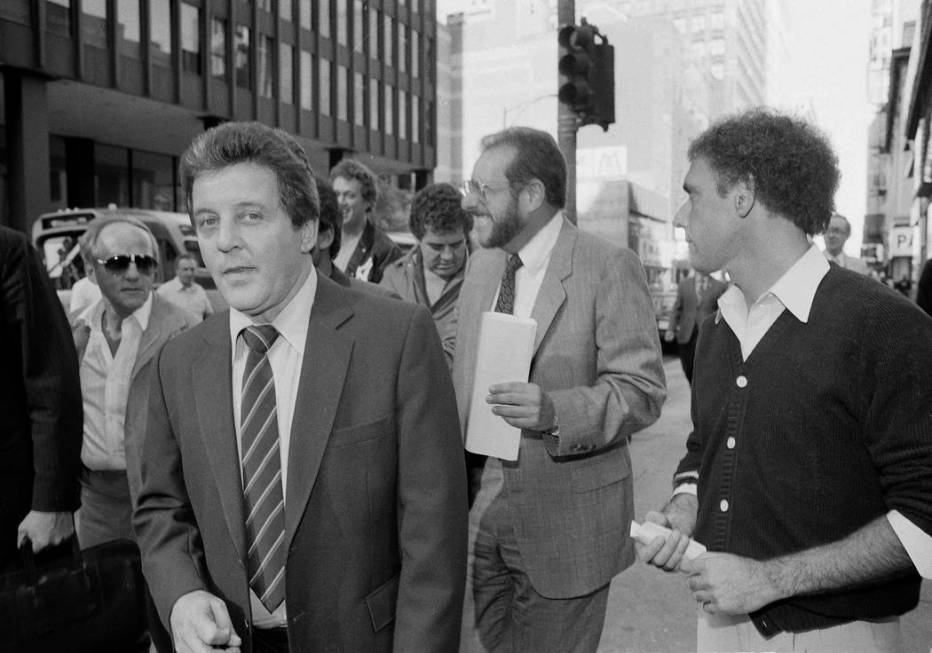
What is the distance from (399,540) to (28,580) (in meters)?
1.34

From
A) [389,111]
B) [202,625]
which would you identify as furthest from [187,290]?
[389,111]

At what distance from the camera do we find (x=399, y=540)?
175 centimetres

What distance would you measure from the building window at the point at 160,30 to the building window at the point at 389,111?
48.8ft

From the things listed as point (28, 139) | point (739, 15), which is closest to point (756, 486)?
point (28, 139)

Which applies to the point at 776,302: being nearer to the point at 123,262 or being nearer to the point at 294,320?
the point at 294,320

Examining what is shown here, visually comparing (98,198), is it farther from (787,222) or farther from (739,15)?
(739,15)

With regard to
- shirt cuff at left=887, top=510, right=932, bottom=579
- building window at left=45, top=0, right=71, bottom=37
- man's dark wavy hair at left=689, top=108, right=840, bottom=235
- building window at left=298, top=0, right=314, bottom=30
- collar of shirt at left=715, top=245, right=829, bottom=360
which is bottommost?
shirt cuff at left=887, top=510, right=932, bottom=579

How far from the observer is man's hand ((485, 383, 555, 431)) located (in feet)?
7.32

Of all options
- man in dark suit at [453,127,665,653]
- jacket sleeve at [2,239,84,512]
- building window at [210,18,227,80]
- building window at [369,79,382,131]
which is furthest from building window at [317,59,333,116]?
man in dark suit at [453,127,665,653]

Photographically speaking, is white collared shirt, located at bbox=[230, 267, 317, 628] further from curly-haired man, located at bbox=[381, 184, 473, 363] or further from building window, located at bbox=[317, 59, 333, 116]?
building window, located at bbox=[317, 59, 333, 116]

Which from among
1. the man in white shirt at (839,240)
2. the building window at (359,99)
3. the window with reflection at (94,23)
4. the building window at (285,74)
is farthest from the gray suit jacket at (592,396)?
the building window at (359,99)

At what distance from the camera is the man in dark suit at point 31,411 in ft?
8.63

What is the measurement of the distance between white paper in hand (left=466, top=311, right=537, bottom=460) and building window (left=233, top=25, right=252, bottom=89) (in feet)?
104

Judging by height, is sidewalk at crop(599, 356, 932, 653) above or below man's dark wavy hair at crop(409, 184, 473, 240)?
below
